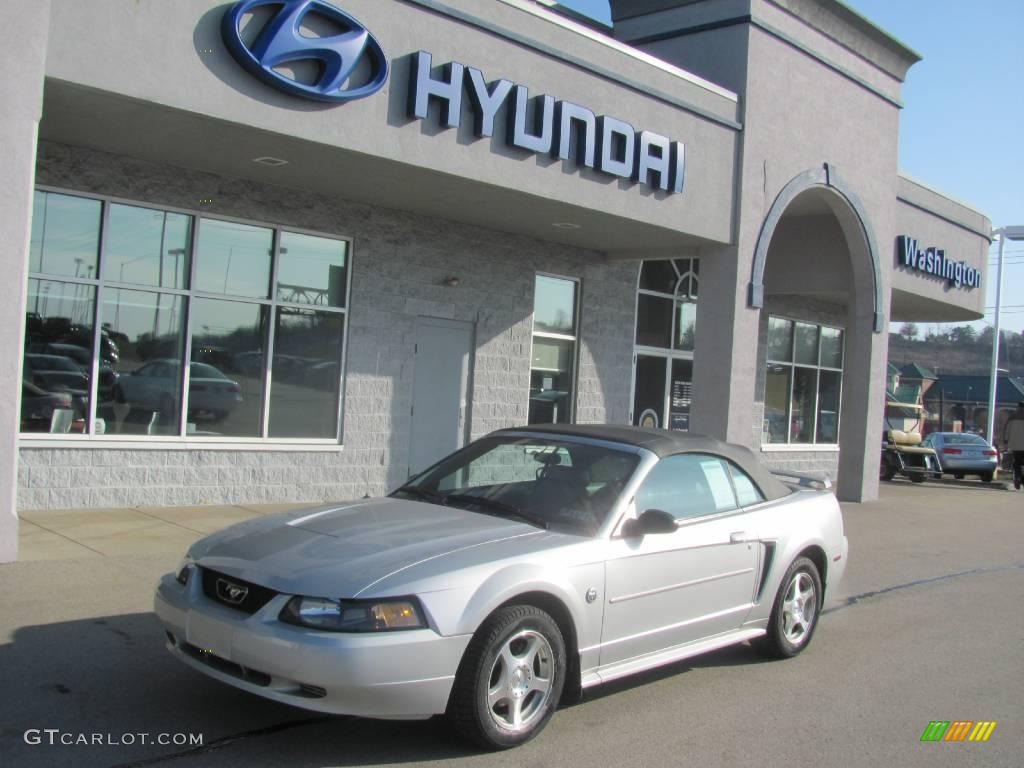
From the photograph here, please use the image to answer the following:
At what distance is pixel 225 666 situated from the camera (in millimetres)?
4562

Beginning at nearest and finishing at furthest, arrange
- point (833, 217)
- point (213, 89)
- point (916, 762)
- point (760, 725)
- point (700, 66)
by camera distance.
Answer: point (916, 762), point (760, 725), point (213, 89), point (700, 66), point (833, 217)

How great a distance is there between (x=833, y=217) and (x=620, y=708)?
13670 millimetres

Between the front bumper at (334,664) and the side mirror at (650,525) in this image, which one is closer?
the front bumper at (334,664)

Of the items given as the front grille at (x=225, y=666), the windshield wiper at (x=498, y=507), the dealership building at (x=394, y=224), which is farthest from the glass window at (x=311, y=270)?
the front grille at (x=225, y=666)

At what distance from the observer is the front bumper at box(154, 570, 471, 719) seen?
423 centimetres

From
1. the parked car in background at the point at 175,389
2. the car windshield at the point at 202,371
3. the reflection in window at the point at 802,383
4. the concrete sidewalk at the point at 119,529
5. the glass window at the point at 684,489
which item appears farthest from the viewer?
the reflection in window at the point at 802,383

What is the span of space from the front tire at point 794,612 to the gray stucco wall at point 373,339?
6.72 meters

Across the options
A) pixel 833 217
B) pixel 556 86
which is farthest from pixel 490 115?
pixel 833 217

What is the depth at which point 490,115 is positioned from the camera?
10.5 m

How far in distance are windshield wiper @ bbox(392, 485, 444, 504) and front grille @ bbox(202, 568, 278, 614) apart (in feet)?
4.81

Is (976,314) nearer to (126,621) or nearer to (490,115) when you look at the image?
(490,115)

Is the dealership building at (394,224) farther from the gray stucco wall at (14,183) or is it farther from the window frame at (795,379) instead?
the window frame at (795,379)

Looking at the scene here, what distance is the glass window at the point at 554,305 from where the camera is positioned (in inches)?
581

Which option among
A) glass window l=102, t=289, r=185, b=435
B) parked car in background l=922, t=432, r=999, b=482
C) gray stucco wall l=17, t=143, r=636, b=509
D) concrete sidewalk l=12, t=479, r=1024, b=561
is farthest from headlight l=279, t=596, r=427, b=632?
parked car in background l=922, t=432, r=999, b=482
